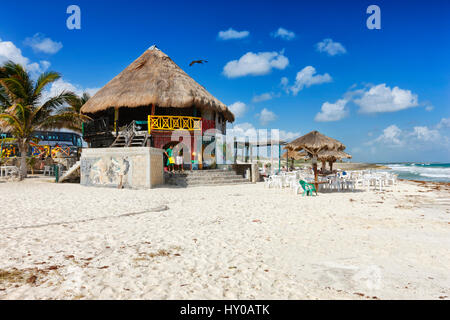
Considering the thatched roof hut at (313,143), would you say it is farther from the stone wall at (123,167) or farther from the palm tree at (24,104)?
the palm tree at (24,104)

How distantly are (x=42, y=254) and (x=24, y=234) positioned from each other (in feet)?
4.21

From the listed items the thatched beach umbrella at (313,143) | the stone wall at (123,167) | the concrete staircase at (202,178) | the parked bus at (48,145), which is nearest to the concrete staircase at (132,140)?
the stone wall at (123,167)

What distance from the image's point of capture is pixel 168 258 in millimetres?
3820

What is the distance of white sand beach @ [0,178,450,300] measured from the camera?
289cm

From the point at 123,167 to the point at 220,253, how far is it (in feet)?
30.8

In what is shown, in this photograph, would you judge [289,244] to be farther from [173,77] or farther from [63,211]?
[173,77]

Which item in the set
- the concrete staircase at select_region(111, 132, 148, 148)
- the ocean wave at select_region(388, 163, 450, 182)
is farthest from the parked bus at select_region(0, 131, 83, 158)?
the ocean wave at select_region(388, 163, 450, 182)

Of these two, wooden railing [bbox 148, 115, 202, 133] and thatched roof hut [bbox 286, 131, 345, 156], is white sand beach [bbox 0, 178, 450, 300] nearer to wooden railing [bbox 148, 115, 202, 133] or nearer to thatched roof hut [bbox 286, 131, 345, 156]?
thatched roof hut [bbox 286, 131, 345, 156]

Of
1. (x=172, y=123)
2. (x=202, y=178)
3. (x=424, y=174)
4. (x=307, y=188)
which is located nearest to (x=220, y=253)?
(x=307, y=188)

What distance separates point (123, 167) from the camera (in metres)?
12.2

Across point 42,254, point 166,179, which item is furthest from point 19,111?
point 42,254

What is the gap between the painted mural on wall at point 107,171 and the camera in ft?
40.0

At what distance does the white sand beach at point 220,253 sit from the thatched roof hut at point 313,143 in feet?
24.0
